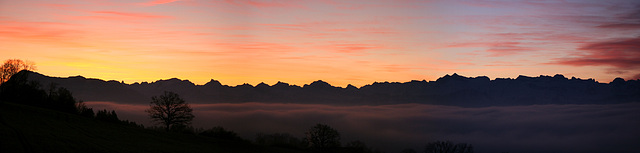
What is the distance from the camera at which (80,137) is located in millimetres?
59125

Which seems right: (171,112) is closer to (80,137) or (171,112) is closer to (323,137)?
(323,137)

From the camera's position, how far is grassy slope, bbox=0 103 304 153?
5116cm

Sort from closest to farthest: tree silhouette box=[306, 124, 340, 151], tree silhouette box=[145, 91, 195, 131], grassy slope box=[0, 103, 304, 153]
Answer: grassy slope box=[0, 103, 304, 153] < tree silhouette box=[145, 91, 195, 131] < tree silhouette box=[306, 124, 340, 151]

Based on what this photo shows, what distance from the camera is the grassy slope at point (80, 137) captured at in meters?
51.2

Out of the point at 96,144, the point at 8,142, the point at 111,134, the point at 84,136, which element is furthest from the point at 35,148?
the point at 111,134

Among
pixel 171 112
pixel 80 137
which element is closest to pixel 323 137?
pixel 171 112

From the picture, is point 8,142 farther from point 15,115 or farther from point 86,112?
point 86,112

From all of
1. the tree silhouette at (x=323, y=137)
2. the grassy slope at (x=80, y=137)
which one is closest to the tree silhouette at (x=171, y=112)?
the grassy slope at (x=80, y=137)

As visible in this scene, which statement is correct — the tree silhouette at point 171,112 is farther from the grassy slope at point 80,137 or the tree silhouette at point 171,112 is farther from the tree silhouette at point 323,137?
the tree silhouette at point 323,137

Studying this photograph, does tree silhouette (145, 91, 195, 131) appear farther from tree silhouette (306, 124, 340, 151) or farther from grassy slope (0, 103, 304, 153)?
tree silhouette (306, 124, 340, 151)

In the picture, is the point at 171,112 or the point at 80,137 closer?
the point at 80,137

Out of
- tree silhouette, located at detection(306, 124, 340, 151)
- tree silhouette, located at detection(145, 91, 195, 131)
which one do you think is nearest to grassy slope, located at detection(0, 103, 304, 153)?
tree silhouette, located at detection(145, 91, 195, 131)

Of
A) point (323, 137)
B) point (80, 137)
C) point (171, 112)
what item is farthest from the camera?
point (323, 137)

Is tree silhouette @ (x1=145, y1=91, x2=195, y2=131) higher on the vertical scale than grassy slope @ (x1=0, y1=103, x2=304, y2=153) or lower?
higher
